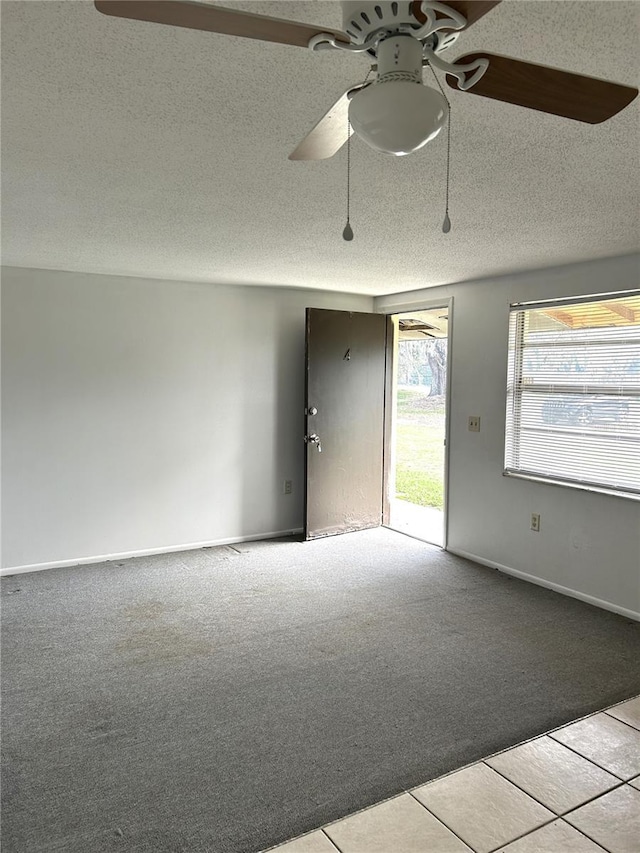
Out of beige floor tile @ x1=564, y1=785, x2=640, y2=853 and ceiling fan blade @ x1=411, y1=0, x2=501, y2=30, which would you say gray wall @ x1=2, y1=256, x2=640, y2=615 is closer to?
beige floor tile @ x1=564, y1=785, x2=640, y2=853

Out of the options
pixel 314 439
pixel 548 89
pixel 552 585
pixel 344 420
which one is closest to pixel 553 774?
pixel 552 585

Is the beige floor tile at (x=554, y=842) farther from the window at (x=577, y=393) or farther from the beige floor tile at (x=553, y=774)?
the window at (x=577, y=393)

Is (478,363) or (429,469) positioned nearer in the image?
(478,363)

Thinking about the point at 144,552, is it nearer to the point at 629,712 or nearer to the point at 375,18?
the point at 629,712

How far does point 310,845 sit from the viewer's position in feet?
6.16

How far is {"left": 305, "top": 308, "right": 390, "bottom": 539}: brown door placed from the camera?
528 centimetres

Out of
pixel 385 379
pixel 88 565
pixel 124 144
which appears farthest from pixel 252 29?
pixel 385 379

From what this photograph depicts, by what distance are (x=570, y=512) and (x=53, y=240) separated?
142 inches

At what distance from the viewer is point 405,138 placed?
3.72ft

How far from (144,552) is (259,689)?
2.32m

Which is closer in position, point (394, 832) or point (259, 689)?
point (394, 832)

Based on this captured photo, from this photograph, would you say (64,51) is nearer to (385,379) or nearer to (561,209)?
(561,209)

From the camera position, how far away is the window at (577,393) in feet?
12.2

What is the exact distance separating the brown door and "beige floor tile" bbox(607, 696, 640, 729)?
2991mm
